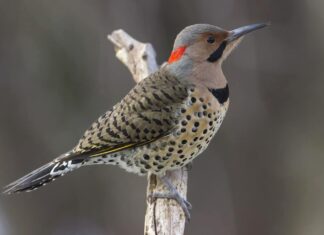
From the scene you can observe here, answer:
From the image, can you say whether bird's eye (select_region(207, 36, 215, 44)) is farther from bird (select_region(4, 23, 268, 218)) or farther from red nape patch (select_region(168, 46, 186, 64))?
red nape patch (select_region(168, 46, 186, 64))

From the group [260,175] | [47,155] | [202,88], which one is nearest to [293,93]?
[260,175]

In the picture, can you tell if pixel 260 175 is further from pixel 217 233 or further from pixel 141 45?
pixel 141 45

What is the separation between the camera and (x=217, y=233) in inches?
309

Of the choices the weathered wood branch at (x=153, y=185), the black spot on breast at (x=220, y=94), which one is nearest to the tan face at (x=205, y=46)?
the black spot on breast at (x=220, y=94)

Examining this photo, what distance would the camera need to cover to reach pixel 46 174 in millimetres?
4273

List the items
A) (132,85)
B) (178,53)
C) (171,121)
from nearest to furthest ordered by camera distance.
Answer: (171,121), (178,53), (132,85)

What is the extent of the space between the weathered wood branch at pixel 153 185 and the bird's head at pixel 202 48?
0.70 metres

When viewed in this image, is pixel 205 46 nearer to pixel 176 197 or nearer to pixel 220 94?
pixel 220 94

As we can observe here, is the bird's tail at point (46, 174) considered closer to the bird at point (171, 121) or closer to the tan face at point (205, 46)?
the bird at point (171, 121)

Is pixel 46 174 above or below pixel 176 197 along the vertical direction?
above

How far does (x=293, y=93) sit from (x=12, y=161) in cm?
318

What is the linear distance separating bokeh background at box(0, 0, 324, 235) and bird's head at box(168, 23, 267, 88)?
9.40 ft

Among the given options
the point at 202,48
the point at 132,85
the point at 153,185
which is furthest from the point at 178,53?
the point at 132,85

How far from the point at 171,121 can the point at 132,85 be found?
3.09 metres
